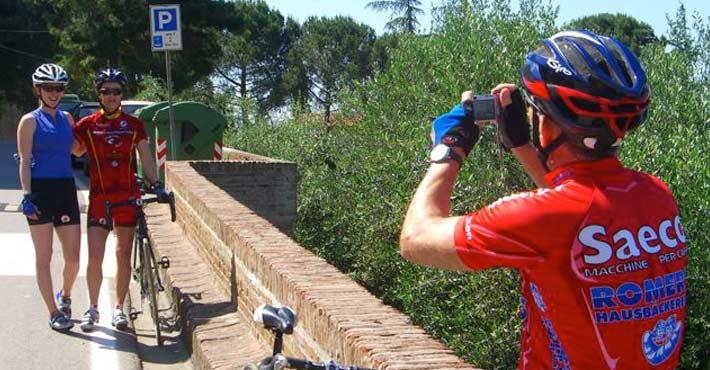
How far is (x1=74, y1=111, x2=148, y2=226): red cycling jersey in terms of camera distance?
275 inches

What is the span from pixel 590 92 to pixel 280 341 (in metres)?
0.98

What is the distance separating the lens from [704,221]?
22.2 ft

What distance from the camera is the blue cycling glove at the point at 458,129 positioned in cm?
240

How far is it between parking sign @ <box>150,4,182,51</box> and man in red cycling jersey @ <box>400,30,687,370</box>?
11.0 metres

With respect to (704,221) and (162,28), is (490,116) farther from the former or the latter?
(162,28)

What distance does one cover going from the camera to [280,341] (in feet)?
8.12

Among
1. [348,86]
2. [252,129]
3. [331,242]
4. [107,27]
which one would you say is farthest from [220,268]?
[107,27]

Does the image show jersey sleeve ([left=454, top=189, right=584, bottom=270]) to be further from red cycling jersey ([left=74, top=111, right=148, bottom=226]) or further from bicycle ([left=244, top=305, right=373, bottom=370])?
red cycling jersey ([left=74, top=111, right=148, bottom=226])

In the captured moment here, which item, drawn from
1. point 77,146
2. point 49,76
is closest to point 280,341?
point 77,146

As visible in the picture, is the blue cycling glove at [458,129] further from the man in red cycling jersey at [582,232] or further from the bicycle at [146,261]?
the bicycle at [146,261]

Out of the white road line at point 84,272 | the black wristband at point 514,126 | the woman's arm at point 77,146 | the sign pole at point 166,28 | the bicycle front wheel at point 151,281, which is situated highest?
the sign pole at point 166,28

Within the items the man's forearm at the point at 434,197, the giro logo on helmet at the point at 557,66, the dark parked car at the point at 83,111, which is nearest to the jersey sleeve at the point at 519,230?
the man's forearm at the point at 434,197

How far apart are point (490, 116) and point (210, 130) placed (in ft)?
44.7

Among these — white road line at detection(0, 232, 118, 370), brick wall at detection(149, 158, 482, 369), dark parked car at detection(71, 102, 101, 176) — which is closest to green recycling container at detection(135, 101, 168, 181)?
white road line at detection(0, 232, 118, 370)
